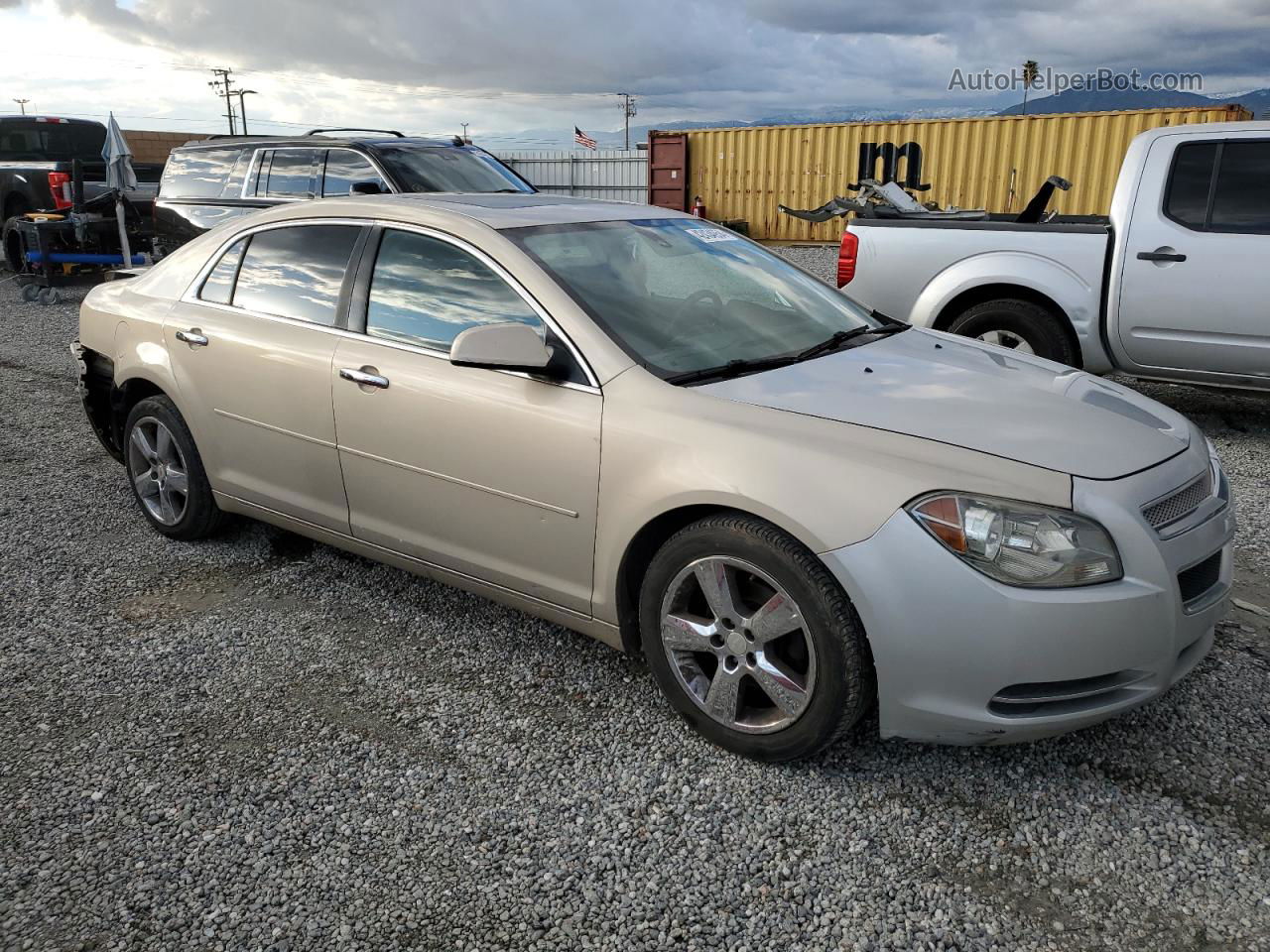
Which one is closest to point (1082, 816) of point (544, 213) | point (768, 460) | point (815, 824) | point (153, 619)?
point (815, 824)

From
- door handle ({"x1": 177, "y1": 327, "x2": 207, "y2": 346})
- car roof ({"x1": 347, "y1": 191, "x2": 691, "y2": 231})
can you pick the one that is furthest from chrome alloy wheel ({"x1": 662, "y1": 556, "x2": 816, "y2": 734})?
door handle ({"x1": 177, "y1": 327, "x2": 207, "y2": 346})

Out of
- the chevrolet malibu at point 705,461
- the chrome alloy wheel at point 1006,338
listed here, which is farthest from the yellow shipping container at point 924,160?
the chevrolet malibu at point 705,461

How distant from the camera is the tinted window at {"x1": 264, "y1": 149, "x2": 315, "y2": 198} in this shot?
876cm

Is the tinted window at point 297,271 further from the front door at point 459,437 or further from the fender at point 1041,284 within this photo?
the fender at point 1041,284

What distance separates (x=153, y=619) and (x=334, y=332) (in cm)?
136

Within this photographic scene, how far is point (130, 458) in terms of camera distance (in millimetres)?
4672

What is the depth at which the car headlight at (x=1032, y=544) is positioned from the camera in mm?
2443

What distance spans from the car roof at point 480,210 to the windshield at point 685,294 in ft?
0.26

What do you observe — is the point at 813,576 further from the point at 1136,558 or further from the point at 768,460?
the point at 1136,558

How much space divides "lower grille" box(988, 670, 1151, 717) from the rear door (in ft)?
13.5

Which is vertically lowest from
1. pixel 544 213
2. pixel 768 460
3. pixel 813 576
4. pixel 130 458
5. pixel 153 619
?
pixel 153 619

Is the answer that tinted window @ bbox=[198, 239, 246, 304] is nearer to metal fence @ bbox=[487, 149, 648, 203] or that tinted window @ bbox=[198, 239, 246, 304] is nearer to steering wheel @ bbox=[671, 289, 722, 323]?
steering wheel @ bbox=[671, 289, 722, 323]

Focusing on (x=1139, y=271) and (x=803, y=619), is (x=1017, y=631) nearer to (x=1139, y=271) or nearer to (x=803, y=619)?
(x=803, y=619)

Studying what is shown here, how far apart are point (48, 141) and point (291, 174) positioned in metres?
9.42
